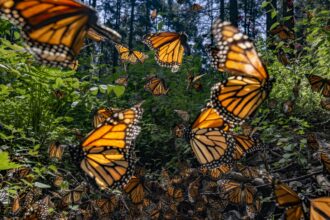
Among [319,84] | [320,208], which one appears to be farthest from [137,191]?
[320,208]

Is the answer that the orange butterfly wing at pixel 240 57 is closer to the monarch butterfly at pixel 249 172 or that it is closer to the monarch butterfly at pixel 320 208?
the monarch butterfly at pixel 320 208

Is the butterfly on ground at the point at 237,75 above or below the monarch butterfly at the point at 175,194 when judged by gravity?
above

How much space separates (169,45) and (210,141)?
1873 millimetres

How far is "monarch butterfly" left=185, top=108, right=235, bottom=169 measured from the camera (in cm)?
330

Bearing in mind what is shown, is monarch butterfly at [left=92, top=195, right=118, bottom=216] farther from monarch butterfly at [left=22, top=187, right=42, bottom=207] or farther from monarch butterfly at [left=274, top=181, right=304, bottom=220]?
monarch butterfly at [left=274, top=181, right=304, bottom=220]

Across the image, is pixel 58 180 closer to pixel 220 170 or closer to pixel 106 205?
pixel 106 205

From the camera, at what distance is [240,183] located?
4.02 metres

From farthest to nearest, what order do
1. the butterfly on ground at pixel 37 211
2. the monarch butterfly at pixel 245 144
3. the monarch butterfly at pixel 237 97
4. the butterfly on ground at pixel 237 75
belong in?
1. the monarch butterfly at pixel 245 144
2. the butterfly on ground at pixel 37 211
3. the monarch butterfly at pixel 237 97
4. the butterfly on ground at pixel 237 75

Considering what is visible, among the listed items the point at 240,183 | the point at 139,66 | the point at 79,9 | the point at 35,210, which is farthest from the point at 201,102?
the point at 79,9

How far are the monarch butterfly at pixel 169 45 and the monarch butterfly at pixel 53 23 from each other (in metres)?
3.56

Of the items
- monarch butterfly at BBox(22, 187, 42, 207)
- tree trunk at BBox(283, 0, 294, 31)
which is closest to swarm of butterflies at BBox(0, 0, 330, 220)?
monarch butterfly at BBox(22, 187, 42, 207)

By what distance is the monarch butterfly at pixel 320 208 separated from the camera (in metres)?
2.21

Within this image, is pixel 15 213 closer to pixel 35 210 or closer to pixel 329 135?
pixel 35 210

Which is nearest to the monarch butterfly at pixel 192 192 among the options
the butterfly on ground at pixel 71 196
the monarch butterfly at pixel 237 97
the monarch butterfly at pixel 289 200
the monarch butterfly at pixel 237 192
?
the monarch butterfly at pixel 237 192
